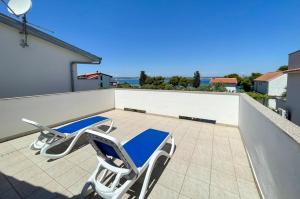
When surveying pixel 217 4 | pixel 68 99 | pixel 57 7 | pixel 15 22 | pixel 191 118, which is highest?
pixel 217 4

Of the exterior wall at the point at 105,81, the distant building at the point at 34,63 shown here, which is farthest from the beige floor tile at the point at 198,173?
the exterior wall at the point at 105,81

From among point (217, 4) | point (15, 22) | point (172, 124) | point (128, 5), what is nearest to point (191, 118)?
point (172, 124)

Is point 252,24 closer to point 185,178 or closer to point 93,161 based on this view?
point 185,178

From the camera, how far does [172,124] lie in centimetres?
558

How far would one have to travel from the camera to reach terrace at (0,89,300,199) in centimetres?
180

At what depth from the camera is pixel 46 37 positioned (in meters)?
6.27

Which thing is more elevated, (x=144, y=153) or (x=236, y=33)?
(x=236, y=33)

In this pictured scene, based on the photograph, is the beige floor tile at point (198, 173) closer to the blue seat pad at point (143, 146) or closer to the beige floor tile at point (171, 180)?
the beige floor tile at point (171, 180)

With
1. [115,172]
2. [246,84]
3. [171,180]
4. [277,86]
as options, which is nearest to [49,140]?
[115,172]

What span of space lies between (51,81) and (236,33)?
14.6m

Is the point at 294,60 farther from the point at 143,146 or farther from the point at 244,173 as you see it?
the point at 143,146

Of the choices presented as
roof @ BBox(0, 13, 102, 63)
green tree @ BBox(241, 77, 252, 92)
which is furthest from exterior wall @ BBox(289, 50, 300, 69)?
green tree @ BBox(241, 77, 252, 92)

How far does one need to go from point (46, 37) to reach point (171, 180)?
7.60 m

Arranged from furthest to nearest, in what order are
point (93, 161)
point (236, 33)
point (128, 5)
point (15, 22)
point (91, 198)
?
point (236, 33) → point (128, 5) → point (15, 22) → point (93, 161) → point (91, 198)
